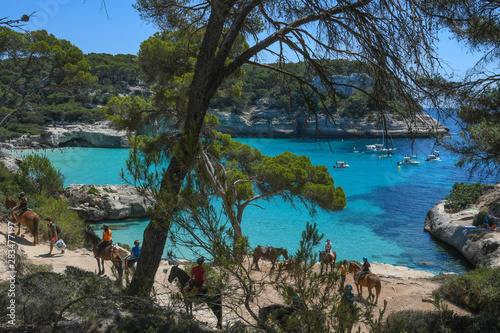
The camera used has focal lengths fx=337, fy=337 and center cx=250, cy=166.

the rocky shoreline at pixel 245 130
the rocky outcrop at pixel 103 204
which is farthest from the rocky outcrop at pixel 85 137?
the rocky outcrop at pixel 103 204

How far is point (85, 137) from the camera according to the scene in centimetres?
5003

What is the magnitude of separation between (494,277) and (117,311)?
319 inches

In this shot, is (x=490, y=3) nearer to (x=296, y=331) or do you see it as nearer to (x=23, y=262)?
(x=296, y=331)

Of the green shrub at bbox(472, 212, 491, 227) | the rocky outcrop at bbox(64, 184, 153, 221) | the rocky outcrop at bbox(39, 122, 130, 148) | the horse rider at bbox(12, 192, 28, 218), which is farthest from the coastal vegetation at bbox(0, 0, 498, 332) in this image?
the rocky outcrop at bbox(39, 122, 130, 148)

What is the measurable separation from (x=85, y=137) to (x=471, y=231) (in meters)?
49.3

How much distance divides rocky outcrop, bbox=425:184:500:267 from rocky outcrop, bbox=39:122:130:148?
41078mm

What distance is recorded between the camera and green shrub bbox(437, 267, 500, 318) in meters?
7.13

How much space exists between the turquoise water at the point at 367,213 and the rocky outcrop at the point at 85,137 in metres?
3.30

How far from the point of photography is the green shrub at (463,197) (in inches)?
779

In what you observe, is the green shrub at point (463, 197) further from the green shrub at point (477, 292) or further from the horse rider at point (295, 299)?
the horse rider at point (295, 299)

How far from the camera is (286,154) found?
1172cm

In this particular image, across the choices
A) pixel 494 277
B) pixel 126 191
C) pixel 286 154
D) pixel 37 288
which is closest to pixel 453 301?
pixel 494 277

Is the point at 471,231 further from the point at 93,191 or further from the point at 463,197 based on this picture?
the point at 93,191

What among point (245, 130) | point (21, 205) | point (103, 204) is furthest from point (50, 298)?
point (245, 130)
